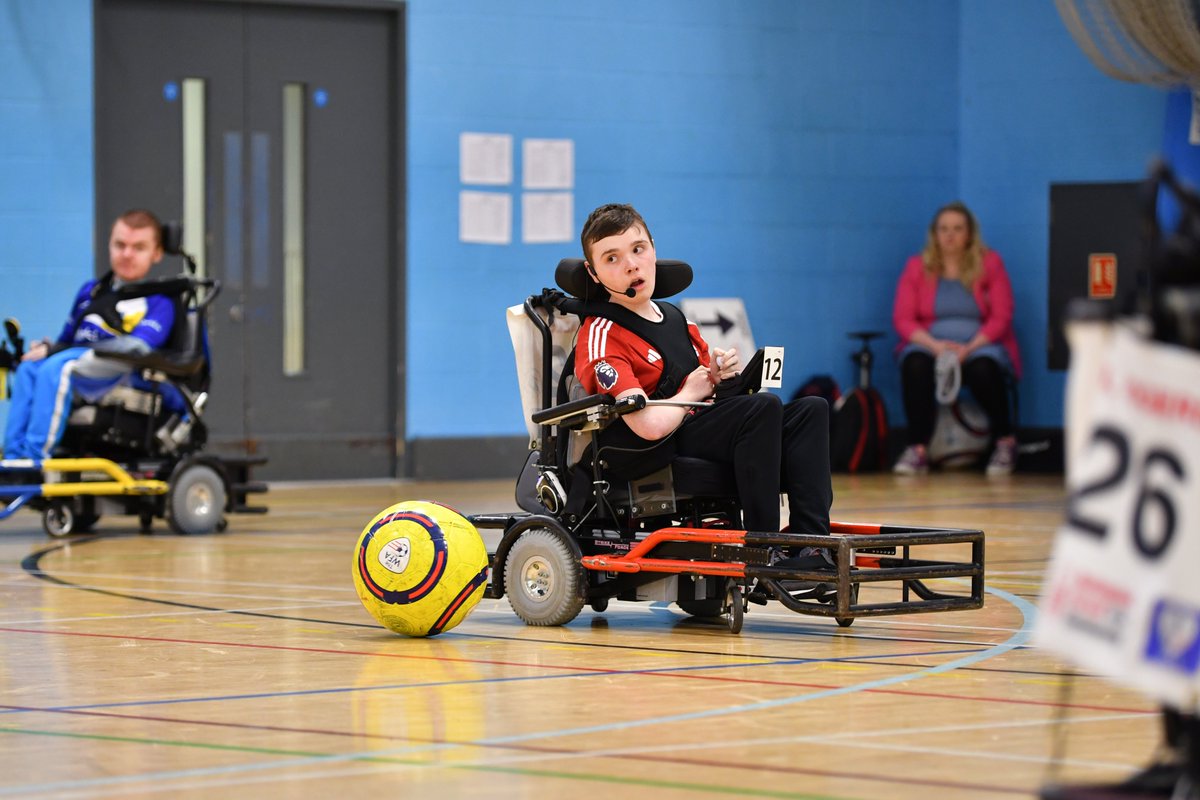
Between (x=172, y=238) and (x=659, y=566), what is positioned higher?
(x=172, y=238)

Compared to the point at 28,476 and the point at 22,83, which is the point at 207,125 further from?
the point at 28,476

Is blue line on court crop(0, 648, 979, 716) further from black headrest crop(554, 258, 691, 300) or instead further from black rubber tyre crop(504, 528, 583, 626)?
black headrest crop(554, 258, 691, 300)

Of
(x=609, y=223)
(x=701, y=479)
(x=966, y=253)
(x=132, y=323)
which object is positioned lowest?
(x=701, y=479)

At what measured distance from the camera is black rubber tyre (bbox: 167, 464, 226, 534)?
8.61 meters

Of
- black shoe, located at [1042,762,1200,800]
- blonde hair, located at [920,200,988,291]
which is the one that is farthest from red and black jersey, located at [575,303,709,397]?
blonde hair, located at [920,200,988,291]

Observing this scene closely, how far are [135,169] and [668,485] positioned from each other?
695 cm

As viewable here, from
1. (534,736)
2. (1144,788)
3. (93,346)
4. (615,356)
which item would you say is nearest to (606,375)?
(615,356)

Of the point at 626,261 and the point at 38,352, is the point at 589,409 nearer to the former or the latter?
the point at 626,261

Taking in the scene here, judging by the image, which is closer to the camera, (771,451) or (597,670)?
(597,670)

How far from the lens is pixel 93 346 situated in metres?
8.54

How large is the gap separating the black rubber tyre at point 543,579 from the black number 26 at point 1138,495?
2898 mm

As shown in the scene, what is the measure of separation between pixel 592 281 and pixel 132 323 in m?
3.99

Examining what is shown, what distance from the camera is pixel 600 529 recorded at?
18.1ft

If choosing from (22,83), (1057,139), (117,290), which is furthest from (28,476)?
(1057,139)
